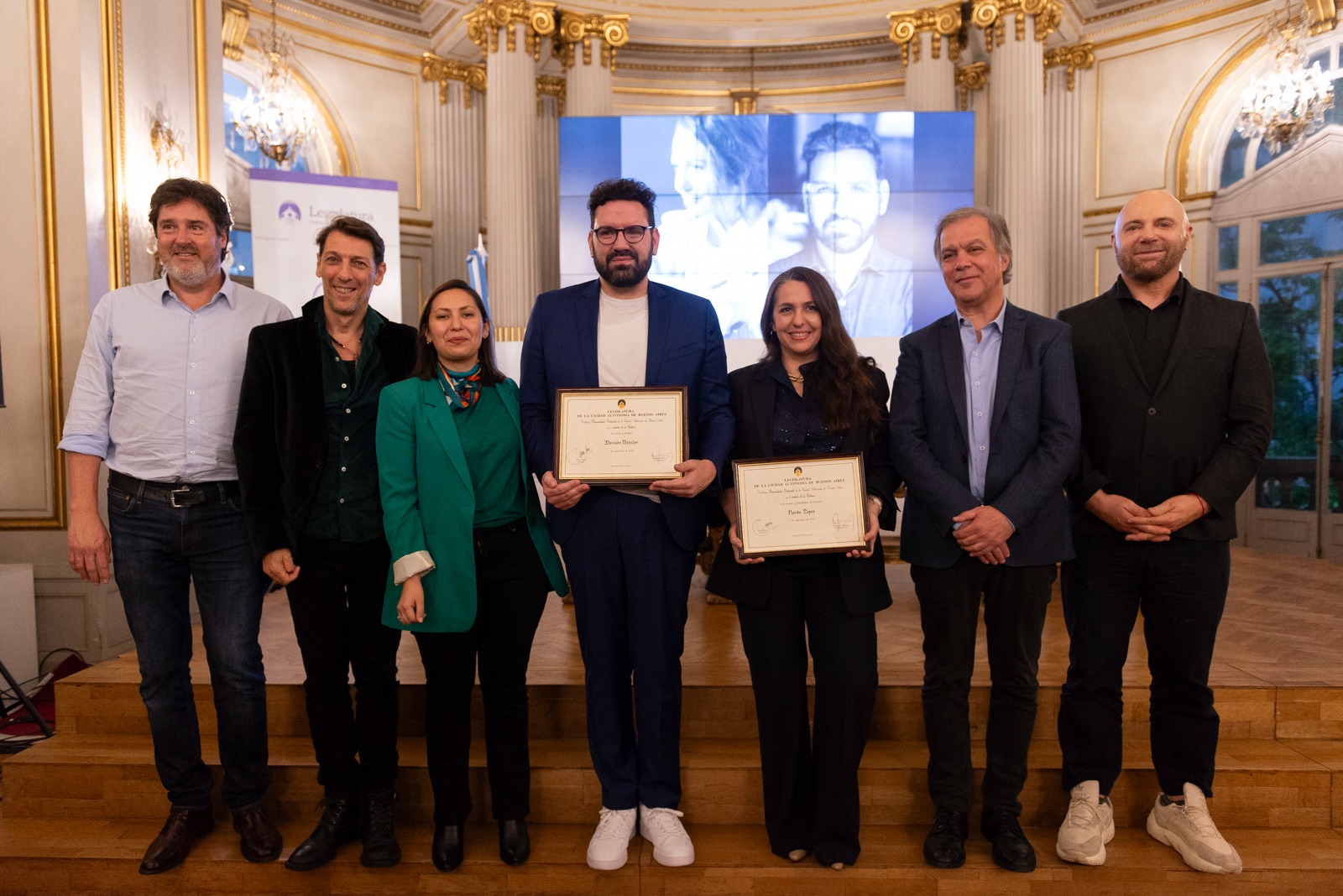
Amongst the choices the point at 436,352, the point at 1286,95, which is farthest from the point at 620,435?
the point at 1286,95

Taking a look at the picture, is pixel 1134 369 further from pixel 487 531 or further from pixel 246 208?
pixel 246 208

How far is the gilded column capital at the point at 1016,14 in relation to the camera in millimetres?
8461

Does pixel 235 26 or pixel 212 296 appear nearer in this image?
pixel 212 296

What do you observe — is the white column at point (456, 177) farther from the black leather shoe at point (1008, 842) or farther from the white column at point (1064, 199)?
the black leather shoe at point (1008, 842)

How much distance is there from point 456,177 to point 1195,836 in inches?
379

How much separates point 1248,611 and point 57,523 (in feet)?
20.2

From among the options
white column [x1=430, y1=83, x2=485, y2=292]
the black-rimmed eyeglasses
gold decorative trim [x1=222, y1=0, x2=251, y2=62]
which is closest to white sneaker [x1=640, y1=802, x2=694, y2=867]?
the black-rimmed eyeglasses

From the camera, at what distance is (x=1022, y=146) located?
8.54 metres

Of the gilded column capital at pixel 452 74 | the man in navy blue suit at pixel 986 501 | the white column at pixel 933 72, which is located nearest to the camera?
the man in navy blue suit at pixel 986 501

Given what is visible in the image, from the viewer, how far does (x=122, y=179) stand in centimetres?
438

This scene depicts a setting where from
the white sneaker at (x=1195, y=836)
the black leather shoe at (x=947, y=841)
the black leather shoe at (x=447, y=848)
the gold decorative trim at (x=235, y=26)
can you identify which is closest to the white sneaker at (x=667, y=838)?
the black leather shoe at (x=447, y=848)

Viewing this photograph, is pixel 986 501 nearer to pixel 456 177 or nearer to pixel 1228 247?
pixel 1228 247

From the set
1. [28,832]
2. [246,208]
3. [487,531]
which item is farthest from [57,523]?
[246,208]

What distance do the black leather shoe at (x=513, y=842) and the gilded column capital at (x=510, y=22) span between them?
27.0 feet
